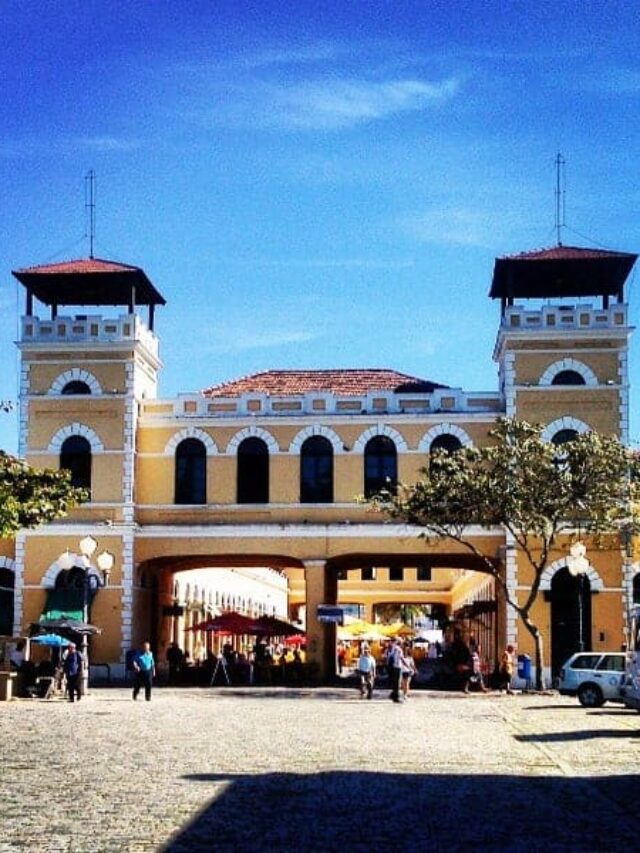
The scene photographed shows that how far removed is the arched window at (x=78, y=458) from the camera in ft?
137

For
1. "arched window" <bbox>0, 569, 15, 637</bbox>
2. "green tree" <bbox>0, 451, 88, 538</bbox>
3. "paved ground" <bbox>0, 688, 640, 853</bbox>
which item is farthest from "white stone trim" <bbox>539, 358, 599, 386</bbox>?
"arched window" <bbox>0, 569, 15, 637</bbox>

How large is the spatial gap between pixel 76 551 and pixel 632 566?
16.6m

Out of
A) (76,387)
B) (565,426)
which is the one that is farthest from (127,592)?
(565,426)

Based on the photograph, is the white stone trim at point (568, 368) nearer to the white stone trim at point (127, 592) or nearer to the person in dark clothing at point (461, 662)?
the person in dark clothing at point (461, 662)

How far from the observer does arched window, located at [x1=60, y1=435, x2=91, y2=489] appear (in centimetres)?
4169

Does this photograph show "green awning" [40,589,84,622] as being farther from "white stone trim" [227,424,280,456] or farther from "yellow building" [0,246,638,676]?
"white stone trim" [227,424,280,456]

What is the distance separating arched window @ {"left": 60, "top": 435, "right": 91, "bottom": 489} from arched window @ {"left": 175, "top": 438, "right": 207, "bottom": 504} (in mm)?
2744

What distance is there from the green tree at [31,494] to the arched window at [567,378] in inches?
656

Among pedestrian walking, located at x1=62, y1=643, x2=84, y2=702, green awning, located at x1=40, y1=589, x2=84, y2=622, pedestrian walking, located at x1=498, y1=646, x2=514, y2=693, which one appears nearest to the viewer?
pedestrian walking, located at x1=62, y1=643, x2=84, y2=702

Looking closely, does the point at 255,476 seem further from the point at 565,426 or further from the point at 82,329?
the point at 565,426

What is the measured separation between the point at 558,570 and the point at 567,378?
575 centimetres

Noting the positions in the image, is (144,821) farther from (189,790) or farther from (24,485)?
(24,485)

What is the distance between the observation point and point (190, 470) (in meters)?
42.1

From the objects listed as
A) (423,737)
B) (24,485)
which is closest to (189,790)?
(423,737)
